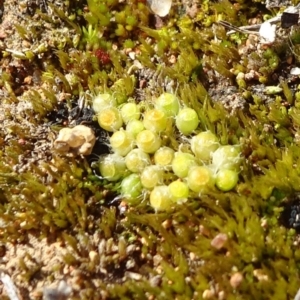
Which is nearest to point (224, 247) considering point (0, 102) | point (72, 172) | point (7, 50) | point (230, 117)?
point (230, 117)

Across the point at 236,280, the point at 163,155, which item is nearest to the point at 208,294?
the point at 236,280

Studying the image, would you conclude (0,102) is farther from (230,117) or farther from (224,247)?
(224,247)

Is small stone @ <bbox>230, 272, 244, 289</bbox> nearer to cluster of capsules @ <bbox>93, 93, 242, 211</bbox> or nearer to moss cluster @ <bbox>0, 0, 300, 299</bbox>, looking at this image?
moss cluster @ <bbox>0, 0, 300, 299</bbox>

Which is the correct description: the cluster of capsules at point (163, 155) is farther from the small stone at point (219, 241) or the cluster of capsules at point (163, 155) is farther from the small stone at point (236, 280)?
the small stone at point (236, 280)

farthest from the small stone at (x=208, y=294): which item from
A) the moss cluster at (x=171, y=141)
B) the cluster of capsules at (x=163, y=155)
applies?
the cluster of capsules at (x=163, y=155)

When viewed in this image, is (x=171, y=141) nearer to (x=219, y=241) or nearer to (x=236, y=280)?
(x=219, y=241)

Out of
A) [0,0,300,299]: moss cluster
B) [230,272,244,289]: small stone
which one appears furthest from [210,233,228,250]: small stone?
[230,272,244,289]: small stone
